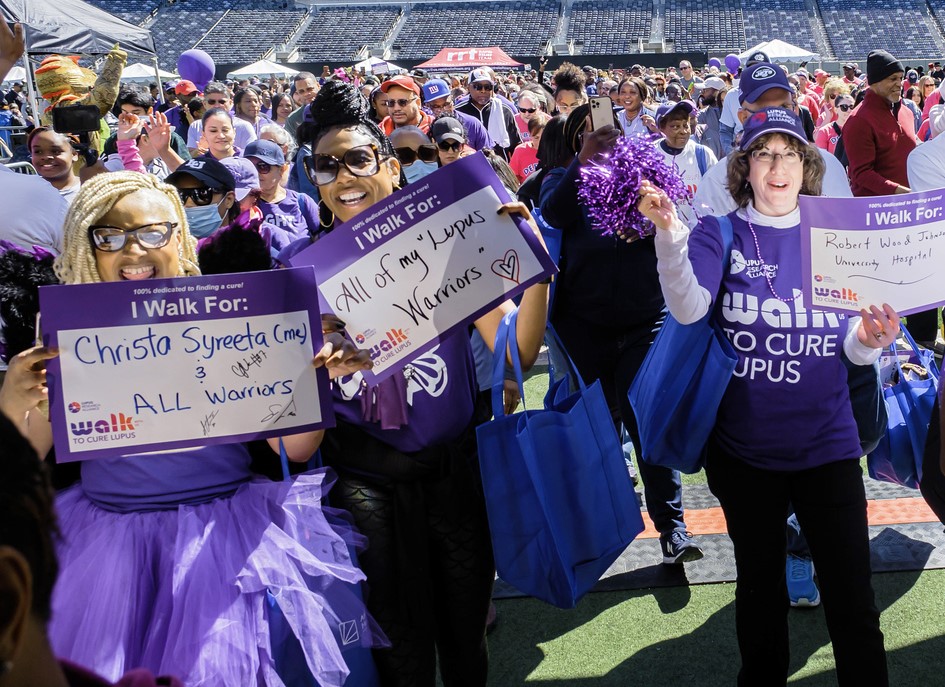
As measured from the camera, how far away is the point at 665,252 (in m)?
2.52

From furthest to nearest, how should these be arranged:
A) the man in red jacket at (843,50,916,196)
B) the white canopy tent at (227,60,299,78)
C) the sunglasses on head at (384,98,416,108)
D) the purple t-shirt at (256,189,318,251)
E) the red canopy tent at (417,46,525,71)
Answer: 1. the white canopy tent at (227,60,299,78)
2. the red canopy tent at (417,46,525,71)
3. the sunglasses on head at (384,98,416,108)
4. the man in red jacket at (843,50,916,196)
5. the purple t-shirt at (256,189,318,251)

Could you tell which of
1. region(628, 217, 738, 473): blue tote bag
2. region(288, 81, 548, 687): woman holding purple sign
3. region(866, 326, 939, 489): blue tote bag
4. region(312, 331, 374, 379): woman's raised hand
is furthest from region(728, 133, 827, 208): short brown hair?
region(312, 331, 374, 379): woman's raised hand

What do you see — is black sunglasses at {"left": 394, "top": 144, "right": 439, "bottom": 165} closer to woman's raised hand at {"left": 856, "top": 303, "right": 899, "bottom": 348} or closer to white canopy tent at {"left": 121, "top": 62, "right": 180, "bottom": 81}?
woman's raised hand at {"left": 856, "top": 303, "right": 899, "bottom": 348}

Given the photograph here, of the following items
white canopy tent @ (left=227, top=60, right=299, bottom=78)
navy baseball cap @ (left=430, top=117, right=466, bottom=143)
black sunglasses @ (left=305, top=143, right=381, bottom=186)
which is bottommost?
black sunglasses @ (left=305, top=143, right=381, bottom=186)

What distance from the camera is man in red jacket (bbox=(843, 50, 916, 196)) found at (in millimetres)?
6387

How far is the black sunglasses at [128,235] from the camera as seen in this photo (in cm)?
226

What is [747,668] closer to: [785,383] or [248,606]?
[785,383]

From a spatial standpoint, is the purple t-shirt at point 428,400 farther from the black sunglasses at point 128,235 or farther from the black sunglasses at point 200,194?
the black sunglasses at point 200,194

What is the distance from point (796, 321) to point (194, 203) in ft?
8.42

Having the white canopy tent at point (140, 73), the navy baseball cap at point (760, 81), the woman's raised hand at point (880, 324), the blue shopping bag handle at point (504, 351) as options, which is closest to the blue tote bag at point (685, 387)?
the woman's raised hand at point (880, 324)

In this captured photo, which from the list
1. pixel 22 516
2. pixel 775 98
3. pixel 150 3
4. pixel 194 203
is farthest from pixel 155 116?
pixel 150 3

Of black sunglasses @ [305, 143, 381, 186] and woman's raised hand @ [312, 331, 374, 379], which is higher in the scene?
black sunglasses @ [305, 143, 381, 186]

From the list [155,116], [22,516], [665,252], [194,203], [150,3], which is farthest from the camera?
[150,3]

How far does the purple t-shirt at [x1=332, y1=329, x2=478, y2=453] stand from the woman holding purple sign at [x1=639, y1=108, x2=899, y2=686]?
601mm
